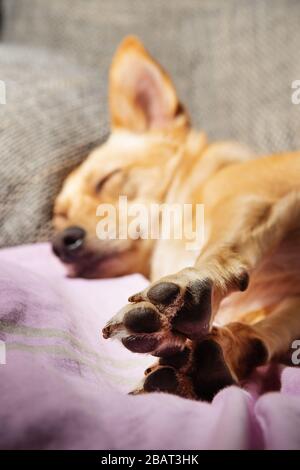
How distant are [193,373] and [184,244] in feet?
1.86

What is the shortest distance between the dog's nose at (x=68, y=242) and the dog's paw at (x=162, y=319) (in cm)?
59

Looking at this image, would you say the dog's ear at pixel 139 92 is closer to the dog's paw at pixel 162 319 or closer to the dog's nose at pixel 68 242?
the dog's nose at pixel 68 242

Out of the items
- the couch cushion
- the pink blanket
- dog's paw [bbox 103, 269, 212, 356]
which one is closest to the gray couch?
the couch cushion

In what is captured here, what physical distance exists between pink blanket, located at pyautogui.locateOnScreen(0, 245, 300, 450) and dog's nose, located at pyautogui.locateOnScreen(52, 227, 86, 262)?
395mm

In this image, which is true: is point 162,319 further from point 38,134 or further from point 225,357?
point 38,134

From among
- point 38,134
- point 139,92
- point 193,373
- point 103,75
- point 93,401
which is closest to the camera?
point 93,401

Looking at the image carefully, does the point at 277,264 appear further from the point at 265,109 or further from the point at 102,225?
the point at 265,109

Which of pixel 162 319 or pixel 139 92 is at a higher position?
pixel 139 92

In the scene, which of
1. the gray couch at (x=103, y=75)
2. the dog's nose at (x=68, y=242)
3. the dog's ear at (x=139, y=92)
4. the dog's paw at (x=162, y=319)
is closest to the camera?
the dog's paw at (x=162, y=319)

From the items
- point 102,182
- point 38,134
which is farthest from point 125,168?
point 38,134

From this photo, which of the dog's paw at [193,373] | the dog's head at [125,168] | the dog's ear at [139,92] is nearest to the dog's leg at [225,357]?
the dog's paw at [193,373]

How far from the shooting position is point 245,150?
1548 mm

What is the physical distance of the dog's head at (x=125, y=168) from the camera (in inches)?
52.1

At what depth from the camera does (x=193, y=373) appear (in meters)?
0.70
